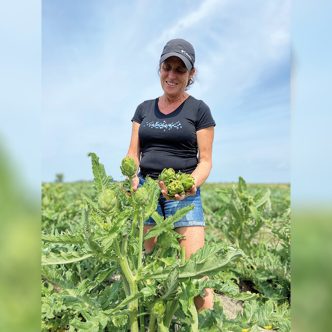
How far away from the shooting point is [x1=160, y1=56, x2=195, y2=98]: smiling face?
1397 mm

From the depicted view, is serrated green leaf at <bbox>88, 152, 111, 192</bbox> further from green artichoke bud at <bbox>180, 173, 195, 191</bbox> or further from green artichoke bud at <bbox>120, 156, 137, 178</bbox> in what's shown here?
green artichoke bud at <bbox>180, 173, 195, 191</bbox>

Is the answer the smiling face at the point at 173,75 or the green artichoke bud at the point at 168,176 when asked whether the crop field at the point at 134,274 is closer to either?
the green artichoke bud at the point at 168,176

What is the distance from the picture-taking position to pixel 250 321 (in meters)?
1.38

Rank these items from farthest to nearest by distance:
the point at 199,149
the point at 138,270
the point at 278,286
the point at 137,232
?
the point at 278,286, the point at 199,149, the point at 137,232, the point at 138,270

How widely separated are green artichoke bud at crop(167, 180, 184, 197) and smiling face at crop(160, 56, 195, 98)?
0.36 meters
